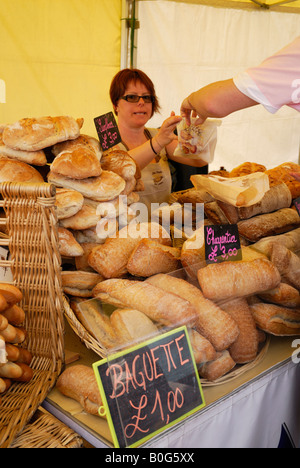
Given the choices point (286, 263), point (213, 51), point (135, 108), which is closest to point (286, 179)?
point (286, 263)

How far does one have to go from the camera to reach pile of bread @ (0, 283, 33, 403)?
943 millimetres

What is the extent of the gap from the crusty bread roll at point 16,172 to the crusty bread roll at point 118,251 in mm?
301

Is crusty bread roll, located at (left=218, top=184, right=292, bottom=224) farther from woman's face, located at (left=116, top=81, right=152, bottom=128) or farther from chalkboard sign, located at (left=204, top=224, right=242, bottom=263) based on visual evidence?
woman's face, located at (left=116, top=81, right=152, bottom=128)

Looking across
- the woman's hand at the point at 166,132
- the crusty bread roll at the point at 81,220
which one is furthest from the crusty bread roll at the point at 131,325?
the woman's hand at the point at 166,132

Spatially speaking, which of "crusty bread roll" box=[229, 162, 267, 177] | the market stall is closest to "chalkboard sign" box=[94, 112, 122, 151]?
the market stall

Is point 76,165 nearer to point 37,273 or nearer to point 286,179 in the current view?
point 37,273

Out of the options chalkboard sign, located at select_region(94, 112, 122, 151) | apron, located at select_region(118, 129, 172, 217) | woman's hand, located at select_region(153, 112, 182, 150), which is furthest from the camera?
apron, located at select_region(118, 129, 172, 217)

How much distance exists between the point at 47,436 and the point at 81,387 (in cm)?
14

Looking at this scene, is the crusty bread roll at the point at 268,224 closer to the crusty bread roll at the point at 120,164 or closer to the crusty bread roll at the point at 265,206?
the crusty bread roll at the point at 265,206

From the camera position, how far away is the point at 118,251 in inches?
49.5

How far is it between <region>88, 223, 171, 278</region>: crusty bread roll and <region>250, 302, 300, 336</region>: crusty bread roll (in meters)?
0.38

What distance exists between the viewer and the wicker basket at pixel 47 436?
Result: 855mm

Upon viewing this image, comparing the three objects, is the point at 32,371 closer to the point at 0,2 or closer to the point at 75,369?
the point at 75,369

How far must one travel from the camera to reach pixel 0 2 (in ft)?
9.59
